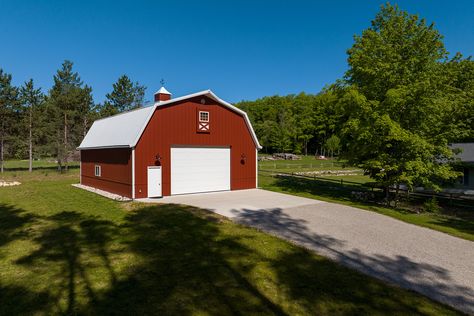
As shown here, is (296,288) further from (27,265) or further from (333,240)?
(27,265)

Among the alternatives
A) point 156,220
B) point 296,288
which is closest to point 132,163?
point 156,220

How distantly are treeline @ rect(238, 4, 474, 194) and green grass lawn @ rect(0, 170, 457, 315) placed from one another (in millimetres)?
8622

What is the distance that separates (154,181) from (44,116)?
30425mm

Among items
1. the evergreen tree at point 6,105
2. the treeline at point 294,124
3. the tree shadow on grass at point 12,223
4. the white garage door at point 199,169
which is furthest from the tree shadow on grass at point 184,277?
the treeline at point 294,124

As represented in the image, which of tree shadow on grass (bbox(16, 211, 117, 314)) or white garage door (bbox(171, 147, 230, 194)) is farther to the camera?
white garage door (bbox(171, 147, 230, 194))

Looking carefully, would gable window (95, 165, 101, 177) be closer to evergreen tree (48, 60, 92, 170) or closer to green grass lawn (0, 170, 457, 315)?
green grass lawn (0, 170, 457, 315)

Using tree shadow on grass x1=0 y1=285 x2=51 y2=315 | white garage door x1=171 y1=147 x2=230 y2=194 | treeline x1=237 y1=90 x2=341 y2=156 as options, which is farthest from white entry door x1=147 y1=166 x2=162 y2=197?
treeline x1=237 y1=90 x2=341 y2=156

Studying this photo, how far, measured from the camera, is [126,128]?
17.4 m

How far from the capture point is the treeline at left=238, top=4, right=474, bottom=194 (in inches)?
535

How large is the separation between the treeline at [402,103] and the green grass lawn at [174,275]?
8.62 meters

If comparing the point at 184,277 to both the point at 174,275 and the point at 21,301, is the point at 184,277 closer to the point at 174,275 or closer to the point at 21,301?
the point at 174,275

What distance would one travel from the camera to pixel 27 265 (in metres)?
6.64

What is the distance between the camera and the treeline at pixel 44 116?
115 feet

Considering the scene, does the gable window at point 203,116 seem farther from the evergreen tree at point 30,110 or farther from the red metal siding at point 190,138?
the evergreen tree at point 30,110
